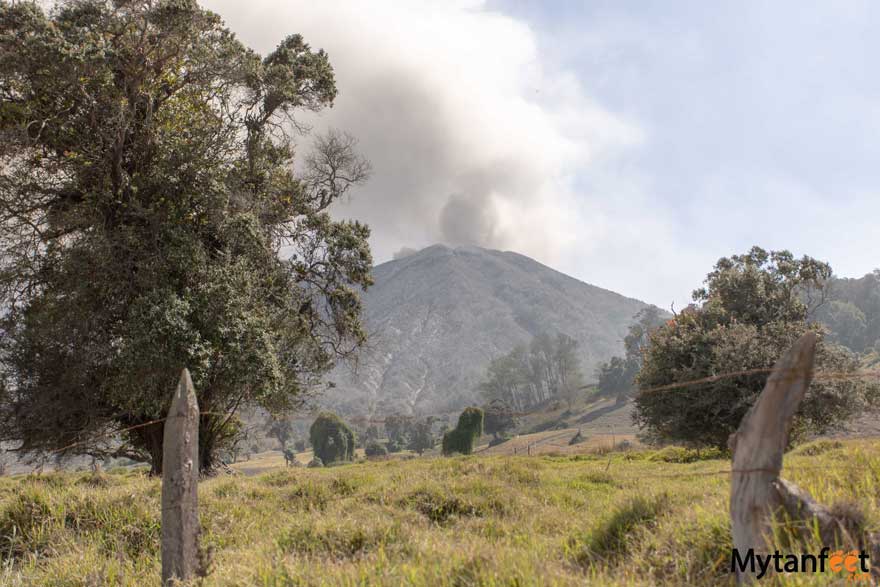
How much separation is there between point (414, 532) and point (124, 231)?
1574cm

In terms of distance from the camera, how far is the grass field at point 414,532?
5.18m

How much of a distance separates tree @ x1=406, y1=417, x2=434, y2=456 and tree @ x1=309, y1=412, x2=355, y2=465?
59.5 ft

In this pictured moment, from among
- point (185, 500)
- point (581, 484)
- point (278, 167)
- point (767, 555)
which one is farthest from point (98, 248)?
point (767, 555)

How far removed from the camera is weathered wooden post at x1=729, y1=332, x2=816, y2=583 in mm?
4371

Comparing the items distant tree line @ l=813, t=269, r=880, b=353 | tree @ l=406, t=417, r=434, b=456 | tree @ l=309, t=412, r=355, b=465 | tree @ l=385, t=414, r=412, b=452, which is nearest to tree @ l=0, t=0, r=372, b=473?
tree @ l=309, t=412, r=355, b=465

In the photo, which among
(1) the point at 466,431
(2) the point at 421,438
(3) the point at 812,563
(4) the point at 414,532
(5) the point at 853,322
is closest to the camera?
(3) the point at 812,563

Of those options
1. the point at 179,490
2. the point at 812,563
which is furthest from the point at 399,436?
the point at 812,563

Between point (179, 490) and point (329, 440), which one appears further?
point (329, 440)

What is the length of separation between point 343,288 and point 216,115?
9153 millimetres

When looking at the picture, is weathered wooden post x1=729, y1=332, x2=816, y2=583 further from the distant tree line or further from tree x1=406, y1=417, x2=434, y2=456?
the distant tree line

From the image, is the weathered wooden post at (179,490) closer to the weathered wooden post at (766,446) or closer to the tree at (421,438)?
the weathered wooden post at (766,446)

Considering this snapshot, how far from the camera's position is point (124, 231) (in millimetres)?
18172

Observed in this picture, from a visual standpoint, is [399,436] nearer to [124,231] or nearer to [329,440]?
[329,440]

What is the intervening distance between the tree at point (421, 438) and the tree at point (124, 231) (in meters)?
110
